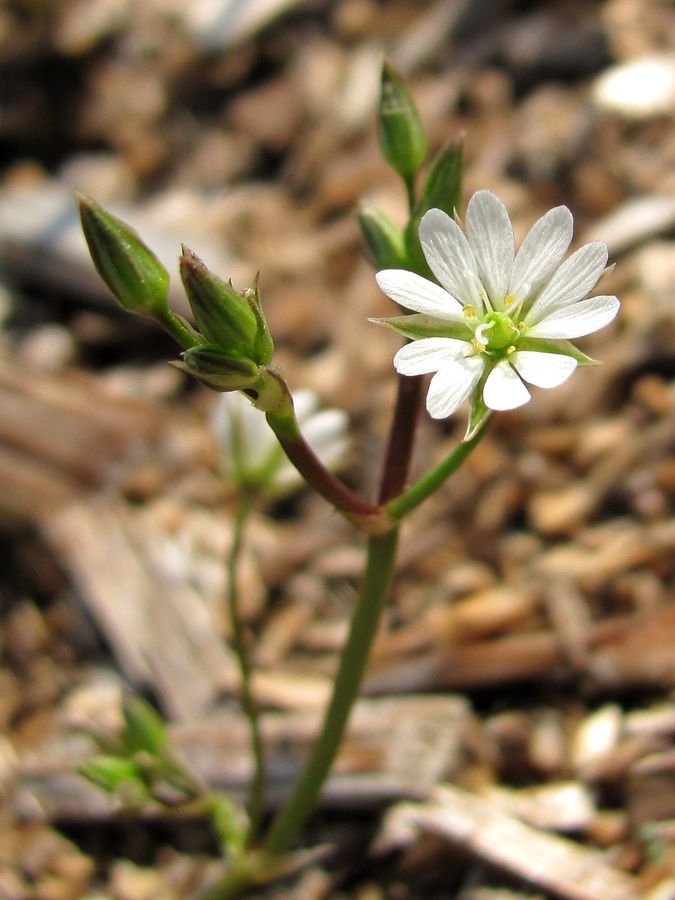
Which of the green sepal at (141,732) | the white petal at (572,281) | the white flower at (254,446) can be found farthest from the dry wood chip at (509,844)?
the white petal at (572,281)

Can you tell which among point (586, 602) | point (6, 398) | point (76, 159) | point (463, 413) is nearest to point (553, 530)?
point (586, 602)

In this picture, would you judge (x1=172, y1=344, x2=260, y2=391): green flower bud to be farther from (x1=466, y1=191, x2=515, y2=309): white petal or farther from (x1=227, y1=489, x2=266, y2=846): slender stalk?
(x1=227, y1=489, x2=266, y2=846): slender stalk

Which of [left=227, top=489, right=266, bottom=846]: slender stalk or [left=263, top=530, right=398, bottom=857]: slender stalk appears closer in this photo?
[left=263, top=530, right=398, bottom=857]: slender stalk

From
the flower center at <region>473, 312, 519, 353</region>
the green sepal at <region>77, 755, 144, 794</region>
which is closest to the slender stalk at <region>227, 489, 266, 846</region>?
the green sepal at <region>77, 755, 144, 794</region>

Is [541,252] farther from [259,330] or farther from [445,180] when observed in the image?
[259,330]

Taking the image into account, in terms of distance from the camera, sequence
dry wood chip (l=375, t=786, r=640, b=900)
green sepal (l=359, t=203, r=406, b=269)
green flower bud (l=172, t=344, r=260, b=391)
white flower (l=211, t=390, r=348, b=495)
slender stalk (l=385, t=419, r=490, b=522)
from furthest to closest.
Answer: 1. white flower (l=211, t=390, r=348, b=495)
2. dry wood chip (l=375, t=786, r=640, b=900)
3. green sepal (l=359, t=203, r=406, b=269)
4. slender stalk (l=385, t=419, r=490, b=522)
5. green flower bud (l=172, t=344, r=260, b=391)

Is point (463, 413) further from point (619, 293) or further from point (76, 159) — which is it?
point (76, 159)
